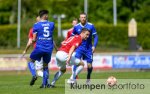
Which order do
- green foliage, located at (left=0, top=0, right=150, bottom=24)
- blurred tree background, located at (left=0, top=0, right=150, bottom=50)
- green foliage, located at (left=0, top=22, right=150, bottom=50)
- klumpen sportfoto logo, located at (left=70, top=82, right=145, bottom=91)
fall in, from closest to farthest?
klumpen sportfoto logo, located at (left=70, top=82, right=145, bottom=91) < green foliage, located at (left=0, top=22, right=150, bottom=50) < blurred tree background, located at (left=0, top=0, right=150, bottom=50) < green foliage, located at (left=0, top=0, right=150, bottom=24)

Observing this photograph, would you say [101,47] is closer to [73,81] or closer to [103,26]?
[103,26]

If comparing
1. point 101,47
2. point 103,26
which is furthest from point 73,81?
point 103,26

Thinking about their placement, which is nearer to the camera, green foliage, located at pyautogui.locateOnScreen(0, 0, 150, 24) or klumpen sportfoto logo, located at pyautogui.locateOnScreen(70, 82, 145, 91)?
klumpen sportfoto logo, located at pyautogui.locateOnScreen(70, 82, 145, 91)

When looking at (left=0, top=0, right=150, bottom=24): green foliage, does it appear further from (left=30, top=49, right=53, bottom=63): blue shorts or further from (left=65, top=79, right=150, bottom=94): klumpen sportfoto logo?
(left=65, top=79, right=150, bottom=94): klumpen sportfoto logo

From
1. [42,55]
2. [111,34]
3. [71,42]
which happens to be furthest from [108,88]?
[111,34]

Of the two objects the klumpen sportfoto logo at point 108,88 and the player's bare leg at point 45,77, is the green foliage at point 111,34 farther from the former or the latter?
the klumpen sportfoto logo at point 108,88

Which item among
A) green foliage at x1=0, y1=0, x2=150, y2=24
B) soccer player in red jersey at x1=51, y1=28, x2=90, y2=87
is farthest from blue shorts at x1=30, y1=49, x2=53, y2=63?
green foliage at x1=0, y1=0, x2=150, y2=24

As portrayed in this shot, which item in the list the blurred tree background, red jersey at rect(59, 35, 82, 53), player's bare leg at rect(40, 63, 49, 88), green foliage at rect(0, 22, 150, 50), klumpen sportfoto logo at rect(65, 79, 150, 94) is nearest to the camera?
klumpen sportfoto logo at rect(65, 79, 150, 94)

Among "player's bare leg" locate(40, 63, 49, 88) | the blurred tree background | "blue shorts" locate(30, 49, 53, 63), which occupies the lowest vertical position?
the blurred tree background

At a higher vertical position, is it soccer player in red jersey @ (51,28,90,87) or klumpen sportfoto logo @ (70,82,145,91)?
soccer player in red jersey @ (51,28,90,87)

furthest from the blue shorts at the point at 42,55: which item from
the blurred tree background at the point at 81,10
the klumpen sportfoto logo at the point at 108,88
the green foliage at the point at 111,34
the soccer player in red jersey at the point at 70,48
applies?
the blurred tree background at the point at 81,10

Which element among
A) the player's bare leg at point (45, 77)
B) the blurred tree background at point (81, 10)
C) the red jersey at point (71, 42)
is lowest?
the blurred tree background at point (81, 10)

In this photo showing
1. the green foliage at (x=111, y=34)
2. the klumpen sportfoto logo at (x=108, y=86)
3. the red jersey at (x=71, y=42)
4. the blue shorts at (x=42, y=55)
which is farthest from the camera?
the green foliage at (x=111, y=34)

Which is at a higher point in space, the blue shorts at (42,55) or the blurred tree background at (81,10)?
the blue shorts at (42,55)
